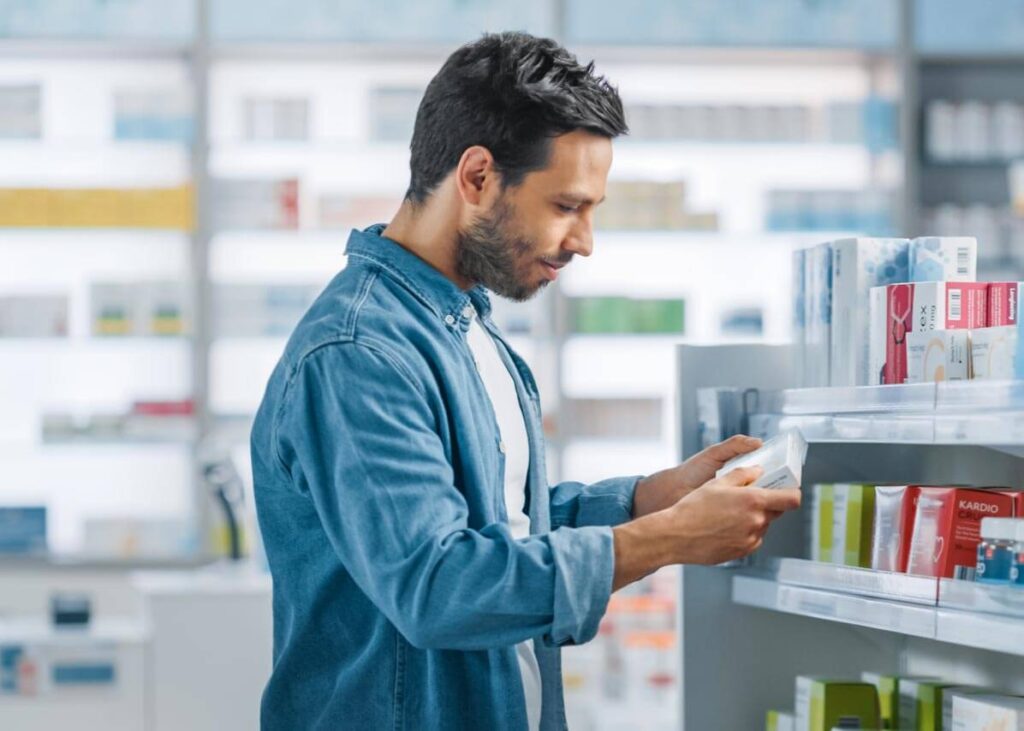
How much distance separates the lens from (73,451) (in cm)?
618

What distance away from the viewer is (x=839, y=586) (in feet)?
7.46

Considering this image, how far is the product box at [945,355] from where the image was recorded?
208 centimetres

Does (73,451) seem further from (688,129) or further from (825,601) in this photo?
(825,601)

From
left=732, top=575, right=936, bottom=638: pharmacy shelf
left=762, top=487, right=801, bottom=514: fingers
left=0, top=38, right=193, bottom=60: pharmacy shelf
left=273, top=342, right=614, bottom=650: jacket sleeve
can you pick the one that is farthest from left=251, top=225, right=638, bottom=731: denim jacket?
left=0, top=38, right=193, bottom=60: pharmacy shelf

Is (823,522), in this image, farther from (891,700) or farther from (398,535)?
(398,535)

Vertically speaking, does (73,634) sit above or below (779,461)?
below

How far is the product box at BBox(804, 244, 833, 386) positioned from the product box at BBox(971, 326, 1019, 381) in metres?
0.36

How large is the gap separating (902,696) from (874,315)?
628 mm

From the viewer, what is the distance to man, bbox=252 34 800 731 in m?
1.75

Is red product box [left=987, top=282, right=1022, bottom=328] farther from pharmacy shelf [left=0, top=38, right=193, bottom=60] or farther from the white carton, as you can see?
pharmacy shelf [left=0, top=38, right=193, bottom=60]

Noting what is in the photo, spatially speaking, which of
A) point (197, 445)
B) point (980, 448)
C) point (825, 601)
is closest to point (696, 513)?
point (825, 601)

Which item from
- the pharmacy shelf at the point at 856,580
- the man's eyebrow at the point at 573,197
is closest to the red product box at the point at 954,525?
the pharmacy shelf at the point at 856,580

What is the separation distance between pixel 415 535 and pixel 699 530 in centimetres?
36

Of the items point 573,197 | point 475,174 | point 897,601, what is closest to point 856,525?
point 897,601
